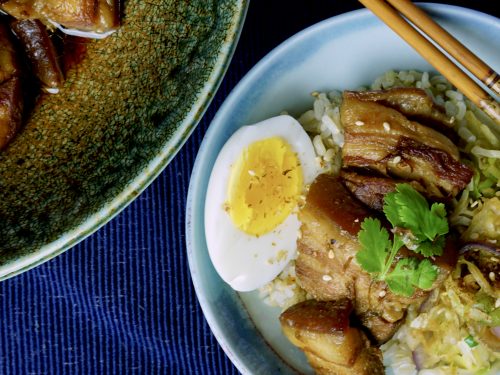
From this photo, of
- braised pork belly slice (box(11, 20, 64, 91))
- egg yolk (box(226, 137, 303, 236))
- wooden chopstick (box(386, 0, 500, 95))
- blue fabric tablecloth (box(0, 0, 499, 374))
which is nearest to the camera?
wooden chopstick (box(386, 0, 500, 95))

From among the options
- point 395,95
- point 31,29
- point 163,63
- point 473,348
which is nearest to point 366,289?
point 473,348

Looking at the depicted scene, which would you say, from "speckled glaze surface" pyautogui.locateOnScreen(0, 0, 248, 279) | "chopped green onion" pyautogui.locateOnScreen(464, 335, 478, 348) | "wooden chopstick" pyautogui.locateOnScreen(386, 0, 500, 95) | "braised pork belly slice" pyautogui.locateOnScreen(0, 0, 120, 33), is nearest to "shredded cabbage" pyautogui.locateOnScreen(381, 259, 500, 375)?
"chopped green onion" pyautogui.locateOnScreen(464, 335, 478, 348)

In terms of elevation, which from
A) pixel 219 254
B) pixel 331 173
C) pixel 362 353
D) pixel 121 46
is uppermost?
pixel 121 46

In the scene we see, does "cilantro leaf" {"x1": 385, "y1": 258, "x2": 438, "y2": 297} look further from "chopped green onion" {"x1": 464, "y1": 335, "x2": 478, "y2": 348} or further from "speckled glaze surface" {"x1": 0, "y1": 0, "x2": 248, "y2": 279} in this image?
"speckled glaze surface" {"x1": 0, "y1": 0, "x2": 248, "y2": 279}

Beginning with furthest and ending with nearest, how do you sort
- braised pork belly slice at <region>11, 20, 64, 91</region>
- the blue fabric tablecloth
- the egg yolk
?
1. the blue fabric tablecloth
2. the egg yolk
3. braised pork belly slice at <region>11, 20, 64, 91</region>

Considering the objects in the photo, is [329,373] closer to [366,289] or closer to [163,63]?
[366,289]

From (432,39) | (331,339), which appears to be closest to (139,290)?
→ (331,339)

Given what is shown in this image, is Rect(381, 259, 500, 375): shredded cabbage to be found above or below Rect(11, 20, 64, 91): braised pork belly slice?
below

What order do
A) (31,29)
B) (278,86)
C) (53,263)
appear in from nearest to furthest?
(31,29) → (278,86) → (53,263)
